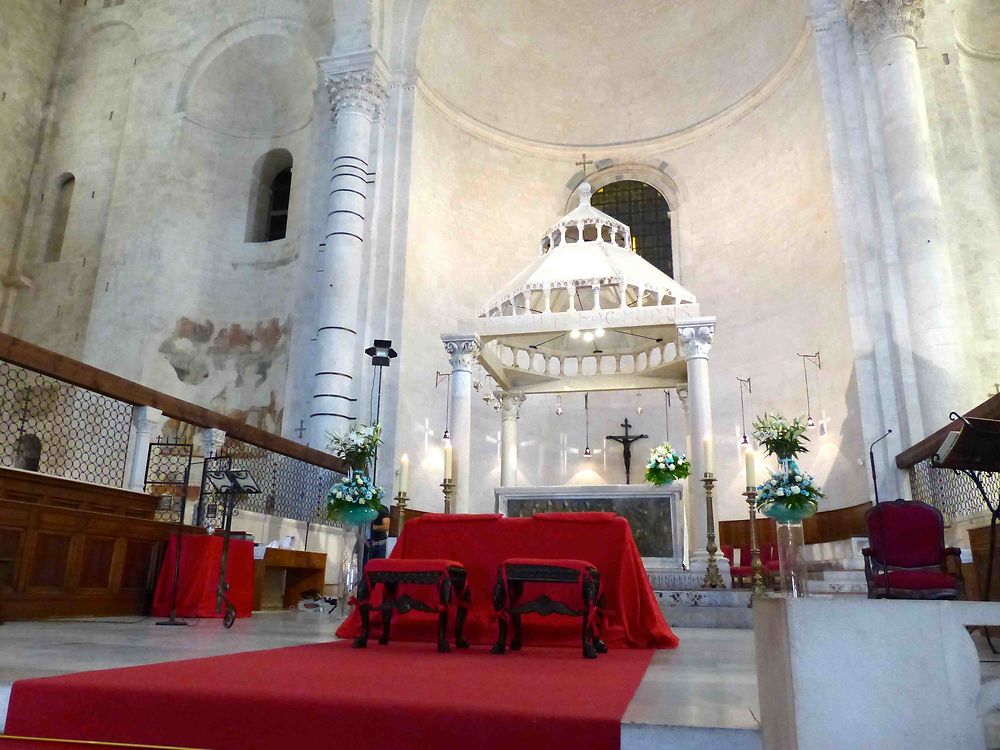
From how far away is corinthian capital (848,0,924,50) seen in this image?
11023mm

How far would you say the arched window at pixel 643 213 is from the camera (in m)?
16.3

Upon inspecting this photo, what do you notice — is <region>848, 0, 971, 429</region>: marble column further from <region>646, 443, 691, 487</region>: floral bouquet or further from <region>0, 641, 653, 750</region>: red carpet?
<region>0, 641, 653, 750</region>: red carpet

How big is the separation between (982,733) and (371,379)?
11.4 meters

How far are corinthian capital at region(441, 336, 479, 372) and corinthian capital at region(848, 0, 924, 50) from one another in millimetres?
7582

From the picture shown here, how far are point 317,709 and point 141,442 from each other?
5.92m

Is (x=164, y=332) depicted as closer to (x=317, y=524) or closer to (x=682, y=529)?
(x=317, y=524)

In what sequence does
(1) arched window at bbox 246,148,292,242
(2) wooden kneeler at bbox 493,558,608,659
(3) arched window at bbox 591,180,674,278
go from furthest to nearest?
(3) arched window at bbox 591,180,674,278 < (1) arched window at bbox 246,148,292,242 < (2) wooden kneeler at bbox 493,558,608,659

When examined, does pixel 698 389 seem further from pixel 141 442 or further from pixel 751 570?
pixel 141 442

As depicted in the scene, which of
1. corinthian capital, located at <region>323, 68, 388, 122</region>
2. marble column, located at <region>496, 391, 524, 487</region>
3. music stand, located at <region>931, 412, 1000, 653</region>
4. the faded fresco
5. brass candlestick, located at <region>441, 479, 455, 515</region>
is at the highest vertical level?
corinthian capital, located at <region>323, 68, 388, 122</region>

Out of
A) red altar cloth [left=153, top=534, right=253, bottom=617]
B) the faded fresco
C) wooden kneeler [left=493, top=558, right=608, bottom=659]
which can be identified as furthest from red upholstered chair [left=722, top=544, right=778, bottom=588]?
the faded fresco

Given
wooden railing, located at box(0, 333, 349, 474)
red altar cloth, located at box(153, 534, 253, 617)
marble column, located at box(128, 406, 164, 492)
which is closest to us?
wooden railing, located at box(0, 333, 349, 474)

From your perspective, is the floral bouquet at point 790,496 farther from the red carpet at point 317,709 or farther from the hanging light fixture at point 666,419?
the hanging light fixture at point 666,419

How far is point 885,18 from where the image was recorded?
36.6ft

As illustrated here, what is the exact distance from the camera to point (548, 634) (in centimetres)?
484
